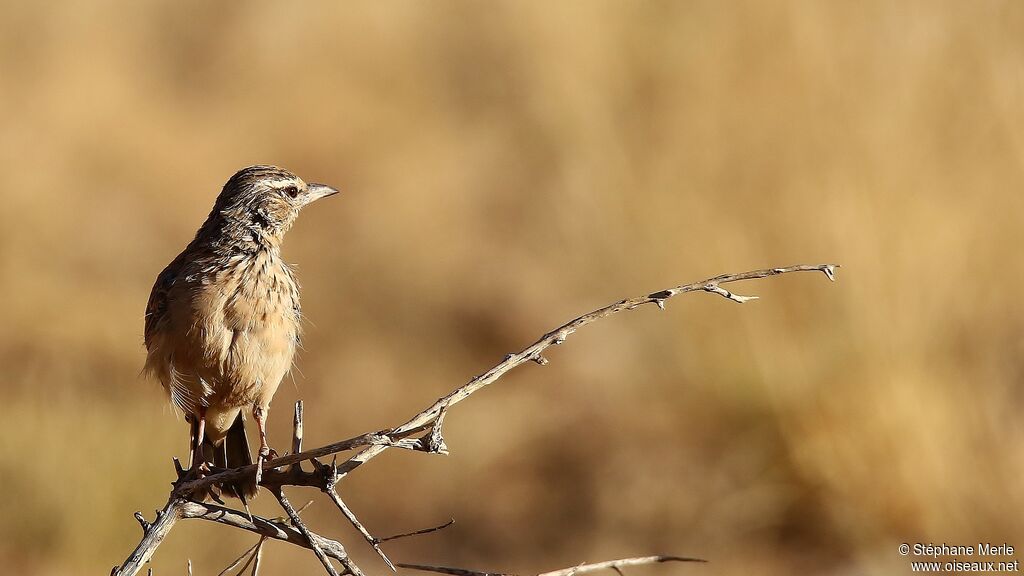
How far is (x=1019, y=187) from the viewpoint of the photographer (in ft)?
28.2

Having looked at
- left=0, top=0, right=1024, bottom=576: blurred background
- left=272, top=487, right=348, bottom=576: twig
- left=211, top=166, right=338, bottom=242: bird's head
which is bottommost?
left=272, top=487, right=348, bottom=576: twig

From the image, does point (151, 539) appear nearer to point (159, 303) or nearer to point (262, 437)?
point (262, 437)

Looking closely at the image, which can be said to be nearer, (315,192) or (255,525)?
(255,525)

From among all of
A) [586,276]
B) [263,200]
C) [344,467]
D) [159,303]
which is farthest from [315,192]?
[586,276]

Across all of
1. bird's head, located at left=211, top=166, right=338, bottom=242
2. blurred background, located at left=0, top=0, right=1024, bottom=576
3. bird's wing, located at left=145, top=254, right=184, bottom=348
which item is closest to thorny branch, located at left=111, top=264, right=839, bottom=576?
bird's wing, located at left=145, top=254, right=184, bottom=348

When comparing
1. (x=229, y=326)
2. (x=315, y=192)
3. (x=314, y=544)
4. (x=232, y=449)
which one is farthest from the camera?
(x=315, y=192)

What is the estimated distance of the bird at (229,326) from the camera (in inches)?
158

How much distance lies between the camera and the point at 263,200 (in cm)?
455

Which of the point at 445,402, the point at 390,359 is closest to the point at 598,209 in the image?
the point at 390,359

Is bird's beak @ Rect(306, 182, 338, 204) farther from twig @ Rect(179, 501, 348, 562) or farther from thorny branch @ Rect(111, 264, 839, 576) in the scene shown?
twig @ Rect(179, 501, 348, 562)

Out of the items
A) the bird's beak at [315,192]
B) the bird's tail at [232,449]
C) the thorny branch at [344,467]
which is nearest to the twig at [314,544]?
the thorny branch at [344,467]

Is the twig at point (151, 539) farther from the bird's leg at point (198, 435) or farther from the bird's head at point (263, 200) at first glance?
the bird's head at point (263, 200)

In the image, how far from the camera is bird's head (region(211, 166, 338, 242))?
14.7 ft

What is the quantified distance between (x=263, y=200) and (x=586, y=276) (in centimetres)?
663
